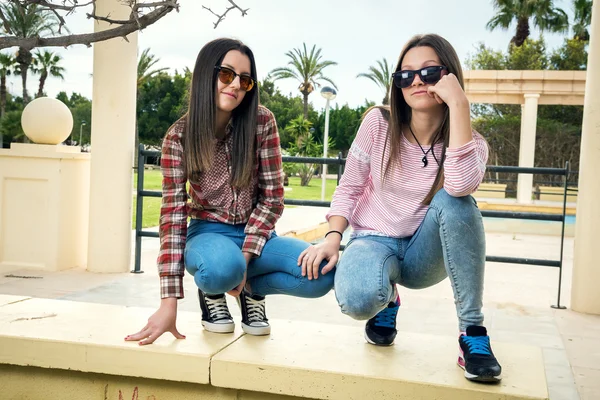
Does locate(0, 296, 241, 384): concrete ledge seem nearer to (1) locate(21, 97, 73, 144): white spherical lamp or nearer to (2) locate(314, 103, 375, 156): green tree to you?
(1) locate(21, 97, 73, 144): white spherical lamp

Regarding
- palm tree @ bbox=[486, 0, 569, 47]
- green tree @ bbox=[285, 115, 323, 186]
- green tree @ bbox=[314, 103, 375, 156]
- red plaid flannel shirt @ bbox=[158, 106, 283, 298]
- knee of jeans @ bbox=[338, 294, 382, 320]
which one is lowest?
knee of jeans @ bbox=[338, 294, 382, 320]

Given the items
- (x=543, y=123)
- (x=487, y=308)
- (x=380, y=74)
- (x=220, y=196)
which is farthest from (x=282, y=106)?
(x=220, y=196)

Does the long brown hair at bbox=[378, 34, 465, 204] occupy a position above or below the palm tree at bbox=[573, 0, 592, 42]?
below

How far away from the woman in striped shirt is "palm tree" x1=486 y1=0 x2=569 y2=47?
89.8 ft

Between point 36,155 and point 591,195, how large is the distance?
13.3ft

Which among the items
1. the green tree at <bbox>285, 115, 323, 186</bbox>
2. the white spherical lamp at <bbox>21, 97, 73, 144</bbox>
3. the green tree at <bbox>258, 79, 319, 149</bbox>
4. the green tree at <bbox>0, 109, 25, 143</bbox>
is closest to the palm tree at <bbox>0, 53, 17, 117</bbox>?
the green tree at <bbox>0, 109, 25, 143</bbox>

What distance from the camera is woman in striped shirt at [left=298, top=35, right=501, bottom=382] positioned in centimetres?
191

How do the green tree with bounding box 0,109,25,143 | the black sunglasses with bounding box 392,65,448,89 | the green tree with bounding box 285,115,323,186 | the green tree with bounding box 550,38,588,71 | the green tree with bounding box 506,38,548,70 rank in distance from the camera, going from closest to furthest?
the black sunglasses with bounding box 392,65,448,89 → the green tree with bounding box 550,38,588,71 → the green tree with bounding box 506,38,548,70 → the green tree with bounding box 285,115,323,186 → the green tree with bounding box 0,109,25,143

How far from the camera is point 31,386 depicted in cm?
222

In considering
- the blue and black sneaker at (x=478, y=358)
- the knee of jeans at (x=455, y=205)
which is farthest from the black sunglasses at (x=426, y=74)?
the blue and black sneaker at (x=478, y=358)

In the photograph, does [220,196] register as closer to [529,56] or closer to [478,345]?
[478,345]

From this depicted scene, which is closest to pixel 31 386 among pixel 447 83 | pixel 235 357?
pixel 235 357

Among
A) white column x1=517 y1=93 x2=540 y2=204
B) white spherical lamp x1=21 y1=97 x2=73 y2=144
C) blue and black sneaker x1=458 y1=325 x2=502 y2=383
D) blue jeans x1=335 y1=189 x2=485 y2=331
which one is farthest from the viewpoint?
white column x1=517 y1=93 x2=540 y2=204

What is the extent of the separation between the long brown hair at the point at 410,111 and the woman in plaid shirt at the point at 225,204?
41 cm
